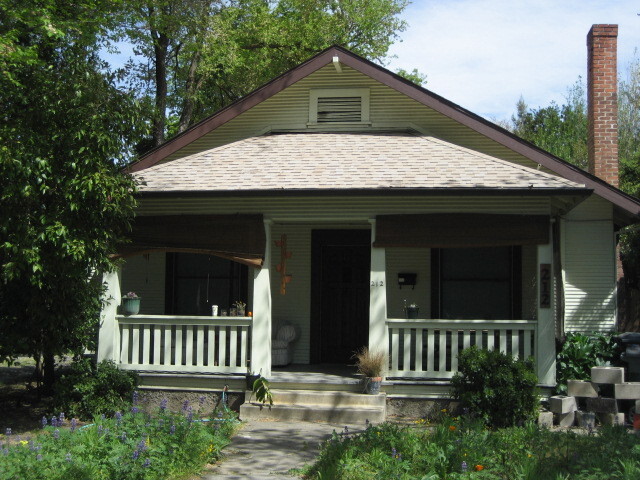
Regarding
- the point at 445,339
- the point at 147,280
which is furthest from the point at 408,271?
the point at 147,280

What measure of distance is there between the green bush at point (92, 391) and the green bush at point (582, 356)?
6386 millimetres

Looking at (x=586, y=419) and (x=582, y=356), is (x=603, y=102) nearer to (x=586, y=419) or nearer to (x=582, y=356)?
(x=582, y=356)

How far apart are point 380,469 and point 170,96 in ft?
88.0

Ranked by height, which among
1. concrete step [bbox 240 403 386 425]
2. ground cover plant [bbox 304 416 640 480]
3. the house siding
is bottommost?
concrete step [bbox 240 403 386 425]

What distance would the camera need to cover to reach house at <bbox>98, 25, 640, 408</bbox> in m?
11.3

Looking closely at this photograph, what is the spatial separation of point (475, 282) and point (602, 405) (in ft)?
11.0

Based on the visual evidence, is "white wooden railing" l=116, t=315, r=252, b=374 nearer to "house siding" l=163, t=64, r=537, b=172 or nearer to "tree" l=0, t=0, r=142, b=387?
"tree" l=0, t=0, r=142, b=387

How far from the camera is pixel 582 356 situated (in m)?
11.4

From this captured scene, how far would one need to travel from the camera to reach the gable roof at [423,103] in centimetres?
1173

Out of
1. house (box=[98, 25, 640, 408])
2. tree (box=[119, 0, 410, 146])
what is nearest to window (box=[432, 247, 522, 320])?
house (box=[98, 25, 640, 408])

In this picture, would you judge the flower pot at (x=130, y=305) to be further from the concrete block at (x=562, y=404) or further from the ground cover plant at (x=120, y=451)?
the concrete block at (x=562, y=404)

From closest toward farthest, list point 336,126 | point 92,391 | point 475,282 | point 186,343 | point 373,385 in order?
point 92,391, point 373,385, point 186,343, point 475,282, point 336,126

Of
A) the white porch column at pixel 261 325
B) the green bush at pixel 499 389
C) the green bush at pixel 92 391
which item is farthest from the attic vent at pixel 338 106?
the green bush at pixel 92 391

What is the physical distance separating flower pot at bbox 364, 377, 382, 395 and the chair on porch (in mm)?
2354
